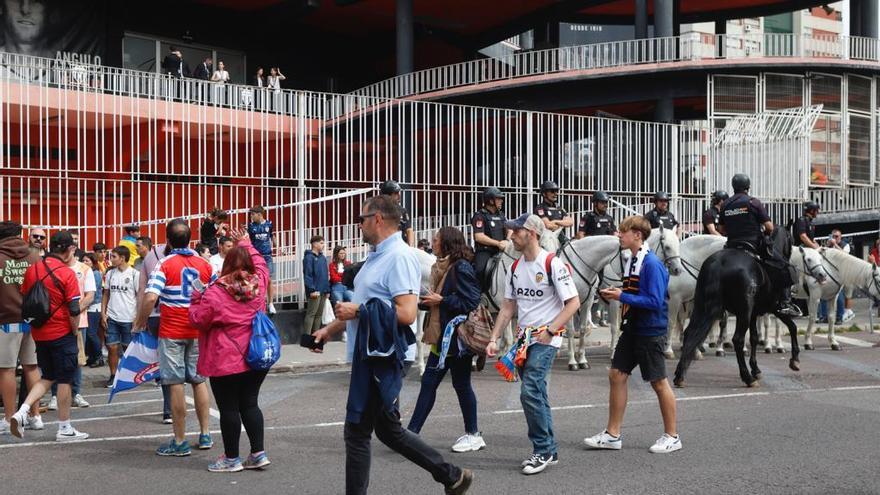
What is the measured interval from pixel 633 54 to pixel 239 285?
26.5m

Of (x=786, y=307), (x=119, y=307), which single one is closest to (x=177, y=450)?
(x=119, y=307)

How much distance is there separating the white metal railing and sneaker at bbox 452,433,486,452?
82.2ft

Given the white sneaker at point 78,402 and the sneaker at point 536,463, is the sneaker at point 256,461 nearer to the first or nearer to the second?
the sneaker at point 536,463

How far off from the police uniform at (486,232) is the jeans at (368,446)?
23.9ft

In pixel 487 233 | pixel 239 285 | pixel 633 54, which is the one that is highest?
pixel 633 54

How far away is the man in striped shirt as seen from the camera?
320 inches

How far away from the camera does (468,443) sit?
8.03 meters

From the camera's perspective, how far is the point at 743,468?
735 centimetres

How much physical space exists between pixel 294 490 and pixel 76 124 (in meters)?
13.8

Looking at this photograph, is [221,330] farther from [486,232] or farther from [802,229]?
[802,229]

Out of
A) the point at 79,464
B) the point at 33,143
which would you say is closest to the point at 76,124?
the point at 33,143

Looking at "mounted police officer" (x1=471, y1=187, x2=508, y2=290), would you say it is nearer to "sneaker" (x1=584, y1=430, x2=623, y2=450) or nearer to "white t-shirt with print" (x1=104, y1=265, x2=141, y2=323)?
"white t-shirt with print" (x1=104, y1=265, x2=141, y2=323)

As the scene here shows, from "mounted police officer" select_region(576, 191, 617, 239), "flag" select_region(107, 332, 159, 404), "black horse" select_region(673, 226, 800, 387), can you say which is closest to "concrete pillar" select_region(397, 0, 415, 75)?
"mounted police officer" select_region(576, 191, 617, 239)

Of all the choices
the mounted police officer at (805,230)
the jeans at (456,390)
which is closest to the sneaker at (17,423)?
the jeans at (456,390)
